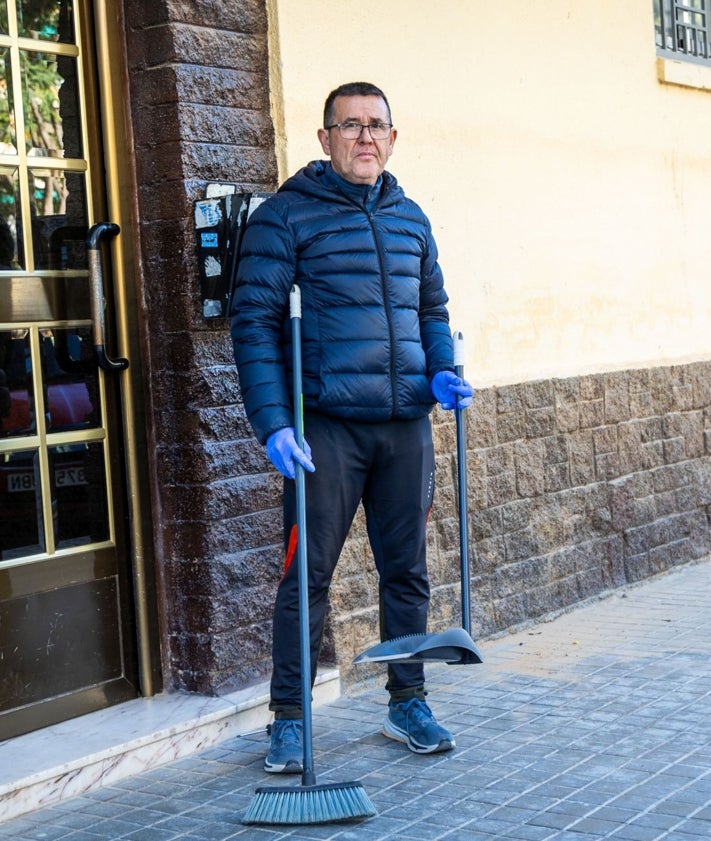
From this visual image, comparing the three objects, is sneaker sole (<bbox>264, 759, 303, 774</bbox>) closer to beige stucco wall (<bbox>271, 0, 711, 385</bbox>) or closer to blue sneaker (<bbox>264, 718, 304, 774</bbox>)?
blue sneaker (<bbox>264, 718, 304, 774</bbox>)

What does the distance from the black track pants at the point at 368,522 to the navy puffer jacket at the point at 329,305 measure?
0.10 meters

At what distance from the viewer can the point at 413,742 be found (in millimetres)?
4703

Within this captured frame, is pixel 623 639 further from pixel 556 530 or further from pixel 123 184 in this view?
pixel 123 184

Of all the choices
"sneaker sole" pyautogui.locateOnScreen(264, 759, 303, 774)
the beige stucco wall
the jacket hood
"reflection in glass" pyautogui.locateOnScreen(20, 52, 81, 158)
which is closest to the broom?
"sneaker sole" pyautogui.locateOnScreen(264, 759, 303, 774)

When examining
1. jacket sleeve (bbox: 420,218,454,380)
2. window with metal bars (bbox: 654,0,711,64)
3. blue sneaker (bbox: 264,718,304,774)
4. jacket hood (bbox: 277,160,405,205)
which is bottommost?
blue sneaker (bbox: 264,718,304,774)

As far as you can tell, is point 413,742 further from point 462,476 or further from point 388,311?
point 388,311

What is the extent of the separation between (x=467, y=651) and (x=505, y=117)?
10.8 feet

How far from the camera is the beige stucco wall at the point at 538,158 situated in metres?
5.84

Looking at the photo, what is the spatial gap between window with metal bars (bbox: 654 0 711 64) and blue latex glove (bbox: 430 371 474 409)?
13.9 feet

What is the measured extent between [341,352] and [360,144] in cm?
68

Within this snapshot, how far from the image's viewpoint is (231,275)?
4980 mm

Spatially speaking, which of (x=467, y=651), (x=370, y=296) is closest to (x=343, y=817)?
(x=467, y=651)

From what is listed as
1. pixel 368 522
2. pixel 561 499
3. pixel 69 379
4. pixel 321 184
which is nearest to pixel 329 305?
pixel 321 184

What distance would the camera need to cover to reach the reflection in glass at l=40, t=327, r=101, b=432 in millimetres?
4824
